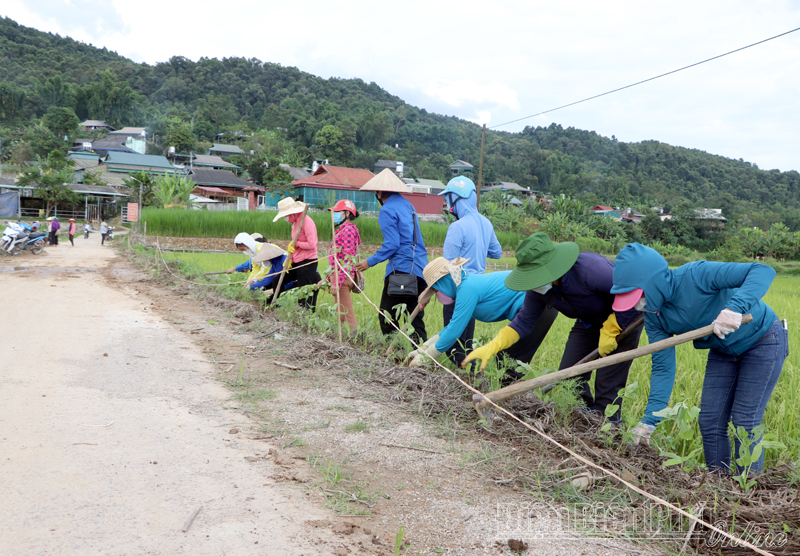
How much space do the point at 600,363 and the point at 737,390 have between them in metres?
0.67

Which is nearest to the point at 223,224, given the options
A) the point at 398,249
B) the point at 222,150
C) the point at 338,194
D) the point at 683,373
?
the point at 338,194

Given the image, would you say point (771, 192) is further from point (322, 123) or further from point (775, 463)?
point (775, 463)

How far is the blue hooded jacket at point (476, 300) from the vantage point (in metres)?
3.60

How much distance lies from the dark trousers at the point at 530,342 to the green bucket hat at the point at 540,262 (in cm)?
64

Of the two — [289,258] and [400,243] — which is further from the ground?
[400,243]

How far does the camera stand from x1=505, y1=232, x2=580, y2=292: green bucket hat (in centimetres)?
311

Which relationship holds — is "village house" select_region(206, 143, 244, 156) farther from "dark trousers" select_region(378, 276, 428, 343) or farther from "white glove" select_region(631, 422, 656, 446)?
"white glove" select_region(631, 422, 656, 446)

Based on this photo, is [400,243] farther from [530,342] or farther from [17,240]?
[17,240]

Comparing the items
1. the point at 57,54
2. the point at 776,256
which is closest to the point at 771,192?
the point at 776,256

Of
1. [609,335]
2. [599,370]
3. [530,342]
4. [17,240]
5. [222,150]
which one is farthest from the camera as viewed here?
[222,150]

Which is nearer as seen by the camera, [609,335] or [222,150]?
[609,335]

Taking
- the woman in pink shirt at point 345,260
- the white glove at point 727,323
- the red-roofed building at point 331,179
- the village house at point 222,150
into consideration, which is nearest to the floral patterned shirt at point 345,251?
the woman in pink shirt at point 345,260

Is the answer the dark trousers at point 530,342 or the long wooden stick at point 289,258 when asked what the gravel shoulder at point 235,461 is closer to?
the dark trousers at point 530,342

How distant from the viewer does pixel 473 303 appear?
3650mm
